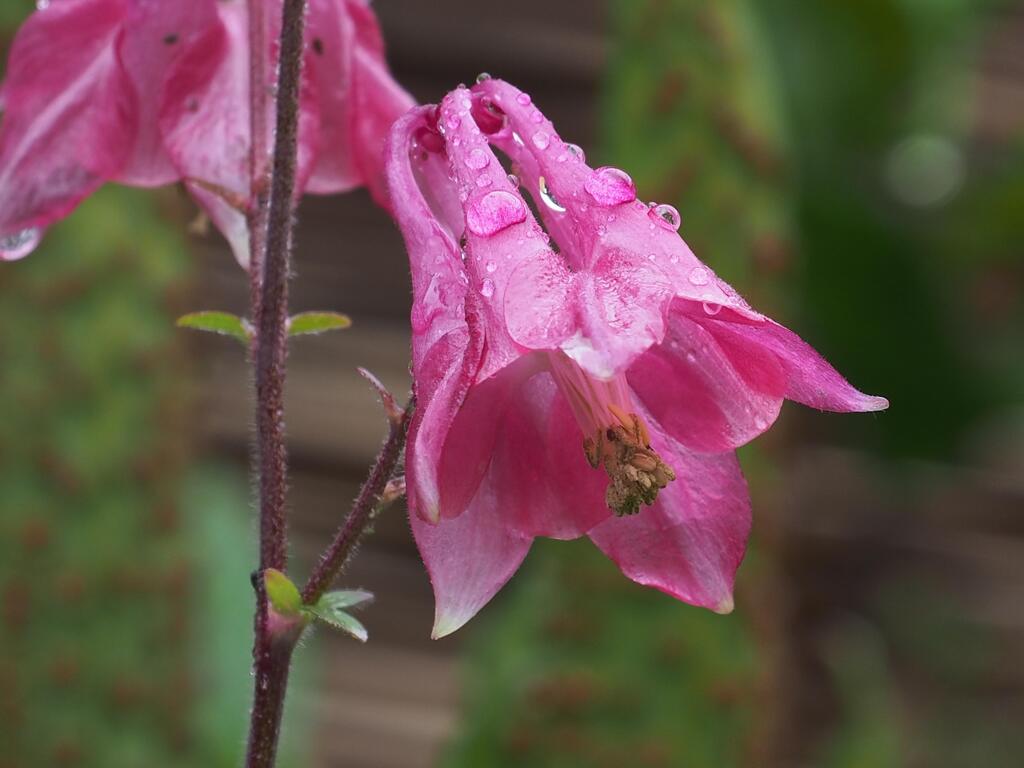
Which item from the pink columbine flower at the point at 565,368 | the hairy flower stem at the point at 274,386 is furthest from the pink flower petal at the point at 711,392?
Result: the hairy flower stem at the point at 274,386

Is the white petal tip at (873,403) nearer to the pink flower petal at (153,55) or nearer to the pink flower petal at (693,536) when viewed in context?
the pink flower petal at (693,536)

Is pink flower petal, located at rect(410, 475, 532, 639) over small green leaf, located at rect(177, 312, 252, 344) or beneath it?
beneath

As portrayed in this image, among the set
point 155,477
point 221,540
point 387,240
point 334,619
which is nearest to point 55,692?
point 155,477

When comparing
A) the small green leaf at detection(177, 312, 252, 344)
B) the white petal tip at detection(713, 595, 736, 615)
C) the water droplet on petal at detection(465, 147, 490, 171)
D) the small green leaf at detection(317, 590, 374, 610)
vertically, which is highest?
the water droplet on petal at detection(465, 147, 490, 171)

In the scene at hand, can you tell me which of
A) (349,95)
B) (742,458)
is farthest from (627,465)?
(742,458)

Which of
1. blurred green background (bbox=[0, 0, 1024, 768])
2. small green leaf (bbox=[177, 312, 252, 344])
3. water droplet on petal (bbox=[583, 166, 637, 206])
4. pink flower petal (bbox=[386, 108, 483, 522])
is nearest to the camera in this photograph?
pink flower petal (bbox=[386, 108, 483, 522])

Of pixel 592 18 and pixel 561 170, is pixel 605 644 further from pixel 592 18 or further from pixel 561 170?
pixel 592 18

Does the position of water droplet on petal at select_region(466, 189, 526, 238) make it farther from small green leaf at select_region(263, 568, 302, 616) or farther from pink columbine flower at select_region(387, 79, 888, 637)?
small green leaf at select_region(263, 568, 302, 616)

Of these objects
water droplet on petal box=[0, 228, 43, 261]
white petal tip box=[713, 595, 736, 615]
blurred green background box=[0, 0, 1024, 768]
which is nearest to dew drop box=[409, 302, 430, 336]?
white petal tip box=[713, 595, 736, 615]
